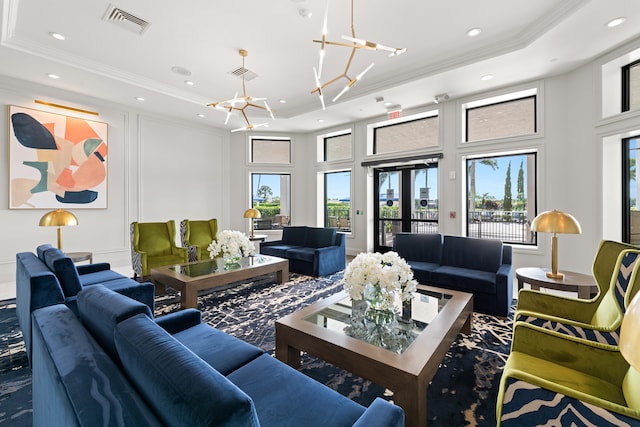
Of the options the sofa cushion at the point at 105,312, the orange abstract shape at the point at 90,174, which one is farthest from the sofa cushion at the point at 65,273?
the orange abstract shape at the point at 90,174

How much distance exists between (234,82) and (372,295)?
14.7 ft

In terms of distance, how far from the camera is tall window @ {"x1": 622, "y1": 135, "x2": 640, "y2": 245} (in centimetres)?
383

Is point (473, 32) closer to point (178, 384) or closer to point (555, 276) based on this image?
point (555, 276)

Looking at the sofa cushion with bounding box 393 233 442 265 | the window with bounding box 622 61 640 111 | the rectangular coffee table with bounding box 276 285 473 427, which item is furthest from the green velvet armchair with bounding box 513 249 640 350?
the window with bounding box 622 61 640 111

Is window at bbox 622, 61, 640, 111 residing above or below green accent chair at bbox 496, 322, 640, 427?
above

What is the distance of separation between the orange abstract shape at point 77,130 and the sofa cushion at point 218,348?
524 cm

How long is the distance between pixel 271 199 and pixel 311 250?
3.06m

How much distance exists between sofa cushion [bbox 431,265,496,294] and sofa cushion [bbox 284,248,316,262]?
6.77ft

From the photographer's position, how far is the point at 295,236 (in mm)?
6008

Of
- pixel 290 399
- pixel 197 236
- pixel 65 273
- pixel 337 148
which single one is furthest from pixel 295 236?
pixel 290 399

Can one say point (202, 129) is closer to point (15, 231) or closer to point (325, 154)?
point (325, 154)

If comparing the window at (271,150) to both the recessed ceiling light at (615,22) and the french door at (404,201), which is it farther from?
the recessed ceiling light at (615,22)

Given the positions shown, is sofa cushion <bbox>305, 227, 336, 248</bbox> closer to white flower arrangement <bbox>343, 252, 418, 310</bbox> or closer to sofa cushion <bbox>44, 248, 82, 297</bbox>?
white flower arrangement <bbox>343, 252, 418, 310</bbox>

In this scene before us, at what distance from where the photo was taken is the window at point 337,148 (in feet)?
24.2
